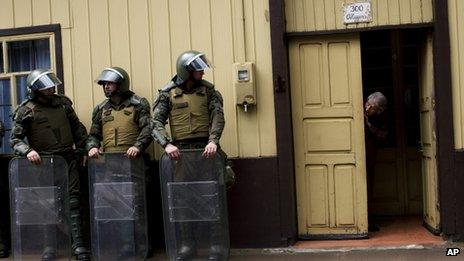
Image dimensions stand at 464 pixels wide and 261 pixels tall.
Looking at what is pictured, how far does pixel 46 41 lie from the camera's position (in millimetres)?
7398

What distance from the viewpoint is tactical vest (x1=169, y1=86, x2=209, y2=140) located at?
6.41 m

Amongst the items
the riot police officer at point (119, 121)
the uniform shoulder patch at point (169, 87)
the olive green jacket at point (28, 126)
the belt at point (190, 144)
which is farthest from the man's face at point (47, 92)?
the belt at point (190, 144)

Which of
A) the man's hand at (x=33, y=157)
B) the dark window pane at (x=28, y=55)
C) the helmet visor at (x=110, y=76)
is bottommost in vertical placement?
the man's hand at (x=33, y=157)

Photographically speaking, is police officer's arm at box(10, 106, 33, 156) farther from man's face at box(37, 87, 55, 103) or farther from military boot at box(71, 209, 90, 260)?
military boot at box(71, 209, 90, 260)

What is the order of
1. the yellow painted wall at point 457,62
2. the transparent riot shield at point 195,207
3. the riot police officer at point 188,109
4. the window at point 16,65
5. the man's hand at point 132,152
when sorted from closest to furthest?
the transparent riot shield at point 195,207
the riot police officer at point 188,109
the man's hand at point 132,152
the yellow painted wall at point 457,62
the window at point 16,65

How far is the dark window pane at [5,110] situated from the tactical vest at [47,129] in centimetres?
91

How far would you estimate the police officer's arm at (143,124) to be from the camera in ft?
21.4

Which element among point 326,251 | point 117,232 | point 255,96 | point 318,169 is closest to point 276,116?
point 255,96

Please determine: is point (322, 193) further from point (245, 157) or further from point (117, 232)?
point (117, 232)

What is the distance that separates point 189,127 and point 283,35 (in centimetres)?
140

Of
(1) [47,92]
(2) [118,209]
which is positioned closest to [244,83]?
(2) [118,209]

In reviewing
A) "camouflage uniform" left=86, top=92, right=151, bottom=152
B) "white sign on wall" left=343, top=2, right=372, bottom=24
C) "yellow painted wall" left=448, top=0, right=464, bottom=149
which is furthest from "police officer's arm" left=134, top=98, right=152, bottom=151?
"yellow painted wall" left=448, top=0, right=464, bottom=149

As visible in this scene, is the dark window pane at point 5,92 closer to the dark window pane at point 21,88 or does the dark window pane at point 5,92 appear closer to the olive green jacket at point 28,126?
the dark window pane at point 21,88

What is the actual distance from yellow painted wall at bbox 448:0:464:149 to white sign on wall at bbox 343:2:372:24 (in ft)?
2.62
